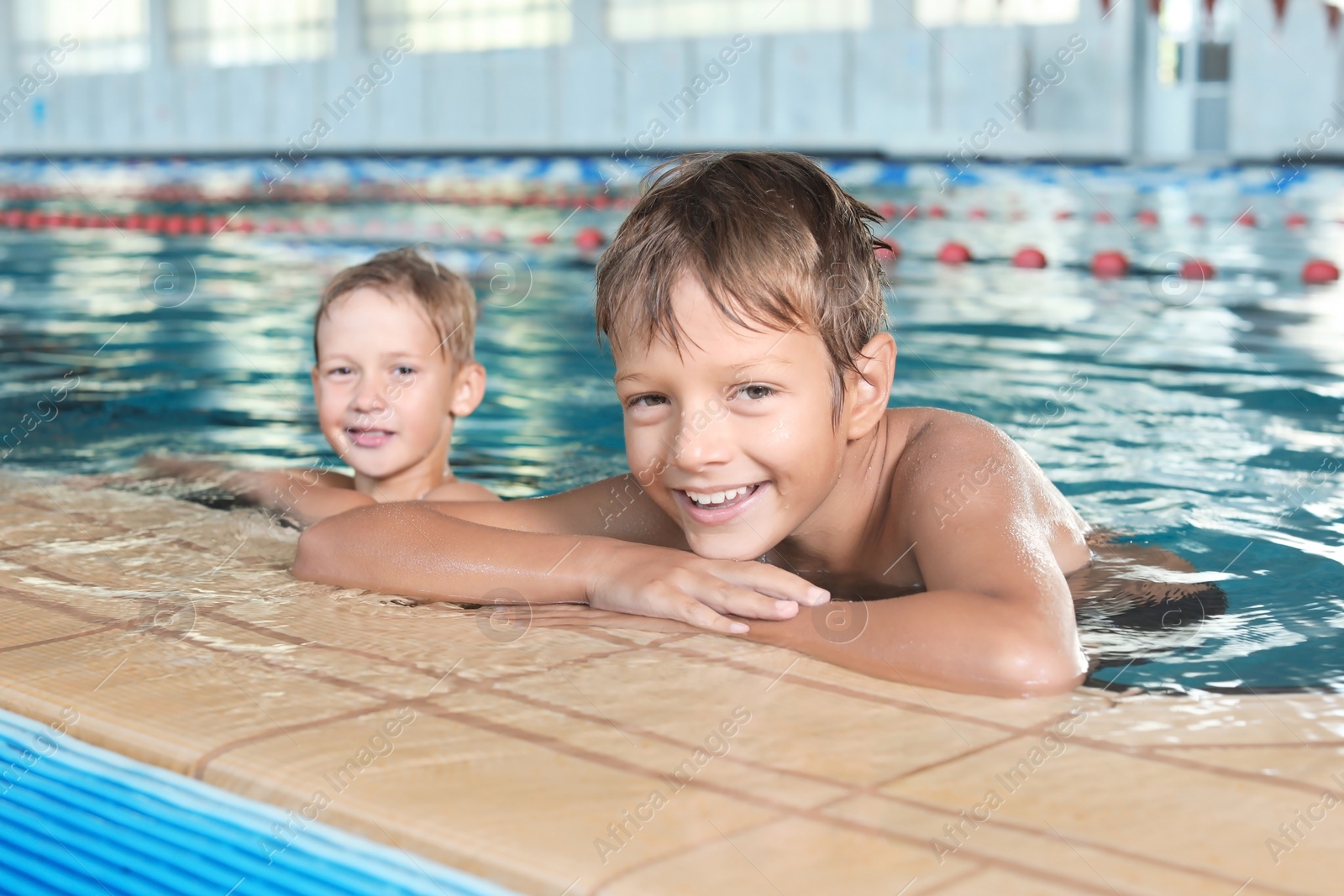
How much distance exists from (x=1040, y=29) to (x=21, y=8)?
17.3m

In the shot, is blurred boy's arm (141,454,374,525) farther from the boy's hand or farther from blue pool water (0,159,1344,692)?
the boy's hand

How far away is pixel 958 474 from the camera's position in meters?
1.91

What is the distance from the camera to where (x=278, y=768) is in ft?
4.54

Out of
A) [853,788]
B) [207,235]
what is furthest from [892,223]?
[853,788]

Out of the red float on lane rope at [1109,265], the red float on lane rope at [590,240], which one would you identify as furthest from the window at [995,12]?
the red float on lane rope at [1109,265]

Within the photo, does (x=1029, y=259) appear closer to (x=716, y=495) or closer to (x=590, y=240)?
(x=590, y=240)

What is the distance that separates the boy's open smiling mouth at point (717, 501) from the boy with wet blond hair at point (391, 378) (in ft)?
3.48

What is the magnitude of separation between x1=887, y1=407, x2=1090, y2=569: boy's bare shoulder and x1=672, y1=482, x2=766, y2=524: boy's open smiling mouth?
236 mm

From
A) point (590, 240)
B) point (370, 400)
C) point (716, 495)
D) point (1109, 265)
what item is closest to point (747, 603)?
point (716, 495)

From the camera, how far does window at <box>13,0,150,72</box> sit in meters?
22.2

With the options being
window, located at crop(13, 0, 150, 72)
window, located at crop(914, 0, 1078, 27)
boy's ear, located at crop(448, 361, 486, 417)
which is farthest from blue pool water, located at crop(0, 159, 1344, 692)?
window, located at crop(13, 0, 150, 72)

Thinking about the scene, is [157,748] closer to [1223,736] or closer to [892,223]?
[1223,736]

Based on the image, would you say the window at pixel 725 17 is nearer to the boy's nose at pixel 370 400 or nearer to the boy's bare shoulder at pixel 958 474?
the boy's nose at pixel 370 400

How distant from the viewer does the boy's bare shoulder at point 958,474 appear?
1.88 metres
